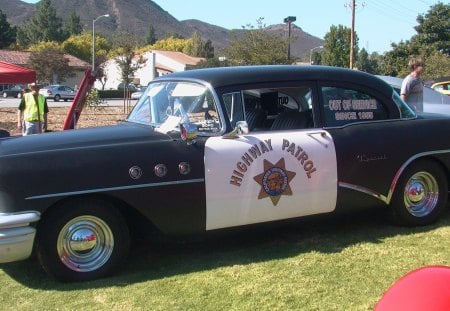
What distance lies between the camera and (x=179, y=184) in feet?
13.8

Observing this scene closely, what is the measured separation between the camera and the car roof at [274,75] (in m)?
4.66

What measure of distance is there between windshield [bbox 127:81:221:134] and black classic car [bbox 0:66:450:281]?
12 millimetres

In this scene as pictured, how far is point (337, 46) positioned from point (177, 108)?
72.6 m

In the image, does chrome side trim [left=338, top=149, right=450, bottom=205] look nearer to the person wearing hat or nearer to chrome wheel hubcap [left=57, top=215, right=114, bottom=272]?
chrome wheel hubcap [left=57, top=215, right=114, bottom=272]

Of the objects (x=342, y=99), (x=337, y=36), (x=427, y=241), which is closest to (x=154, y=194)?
(x=342, y=99)

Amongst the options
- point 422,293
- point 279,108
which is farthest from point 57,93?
point 422,293

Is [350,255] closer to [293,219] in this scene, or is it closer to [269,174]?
[293,219]

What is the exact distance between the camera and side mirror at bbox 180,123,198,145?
4.25 meters

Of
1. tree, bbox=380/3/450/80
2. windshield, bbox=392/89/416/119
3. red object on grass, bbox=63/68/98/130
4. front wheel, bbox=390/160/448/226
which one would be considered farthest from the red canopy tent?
tree, bbox=380/3/450/80

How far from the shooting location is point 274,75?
4824 millimetres

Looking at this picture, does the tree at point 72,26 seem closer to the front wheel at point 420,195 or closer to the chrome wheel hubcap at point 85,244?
the front wheel at point 420,195

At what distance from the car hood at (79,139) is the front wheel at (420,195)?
235cm

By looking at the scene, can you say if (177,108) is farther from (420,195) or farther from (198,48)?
(198,48)

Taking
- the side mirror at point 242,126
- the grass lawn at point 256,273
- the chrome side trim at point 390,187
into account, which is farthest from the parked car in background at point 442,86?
the side mirror at point 242,126
